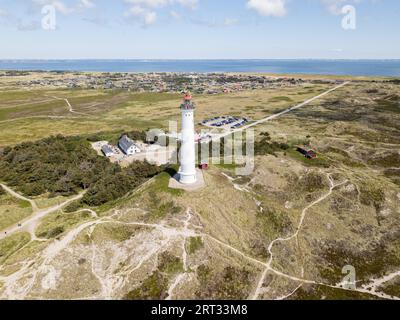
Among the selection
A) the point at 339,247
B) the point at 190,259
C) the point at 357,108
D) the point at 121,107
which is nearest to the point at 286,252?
the point at 339,247

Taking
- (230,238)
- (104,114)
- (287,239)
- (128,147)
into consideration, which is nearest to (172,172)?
(230,238)

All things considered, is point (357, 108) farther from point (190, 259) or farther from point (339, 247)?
point (190, 259)

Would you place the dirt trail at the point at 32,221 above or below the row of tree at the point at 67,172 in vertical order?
below

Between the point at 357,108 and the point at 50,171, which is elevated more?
the point at 357,108

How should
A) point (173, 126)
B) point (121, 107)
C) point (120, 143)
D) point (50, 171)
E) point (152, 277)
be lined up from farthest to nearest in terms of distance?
1. point (121, 107)
2. point (173, 126)
3. point (120, 143)
4. point (50, 171)
5. point (152, 277)

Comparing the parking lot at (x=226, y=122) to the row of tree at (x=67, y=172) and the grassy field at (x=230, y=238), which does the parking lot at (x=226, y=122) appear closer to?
the grassy field at (x=230, y=238)

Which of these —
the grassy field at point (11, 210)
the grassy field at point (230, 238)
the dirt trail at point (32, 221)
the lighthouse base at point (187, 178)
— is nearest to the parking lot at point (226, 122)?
the grassy field at point (230, 238)
